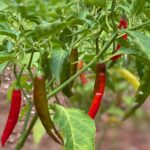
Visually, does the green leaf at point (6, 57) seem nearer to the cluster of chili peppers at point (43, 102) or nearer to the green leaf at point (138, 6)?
the cluster of chili peppers at point (43, 102)

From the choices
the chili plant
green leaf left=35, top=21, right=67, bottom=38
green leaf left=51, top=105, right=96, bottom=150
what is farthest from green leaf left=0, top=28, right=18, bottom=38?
green leaf left=51, top=105, right=96, bottom=150

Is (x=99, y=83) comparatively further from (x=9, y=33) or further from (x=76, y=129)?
(x=9, y=33)

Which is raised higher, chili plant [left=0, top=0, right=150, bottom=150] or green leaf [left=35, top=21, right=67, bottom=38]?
green leaf [left=35, top=21, right=67, bottom=38]

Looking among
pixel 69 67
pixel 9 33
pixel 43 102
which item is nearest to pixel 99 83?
pixel 69 67

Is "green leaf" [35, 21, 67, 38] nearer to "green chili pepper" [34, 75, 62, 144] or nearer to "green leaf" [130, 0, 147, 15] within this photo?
"green chili pepper" [34, 75, 62, 144]

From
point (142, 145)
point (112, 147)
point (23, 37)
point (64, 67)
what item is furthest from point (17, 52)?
point (142, 145)

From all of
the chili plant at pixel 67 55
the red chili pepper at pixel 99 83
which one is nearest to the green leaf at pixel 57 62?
the chili plant at pixel 67 55

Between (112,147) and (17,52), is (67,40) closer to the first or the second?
(17,52)
